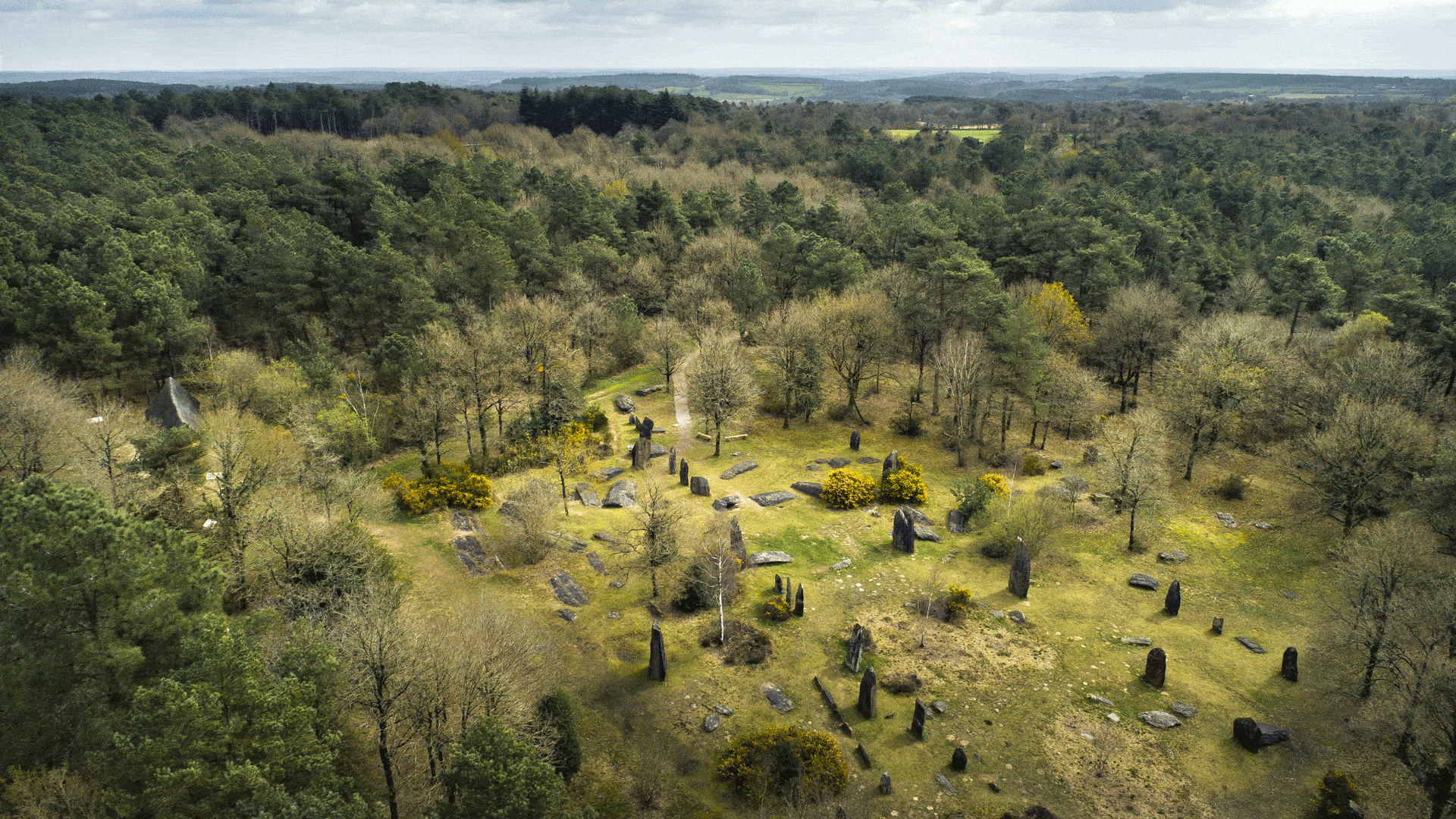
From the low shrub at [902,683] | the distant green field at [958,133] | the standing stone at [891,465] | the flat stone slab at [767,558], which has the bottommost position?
the low shrub at [902,683]

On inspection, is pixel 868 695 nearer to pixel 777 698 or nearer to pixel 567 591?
pixel 777 698

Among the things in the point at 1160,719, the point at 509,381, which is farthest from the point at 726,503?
the point at 1160,719

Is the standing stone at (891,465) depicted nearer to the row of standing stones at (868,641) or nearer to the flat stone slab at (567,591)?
the row of standing stones at (868,641)

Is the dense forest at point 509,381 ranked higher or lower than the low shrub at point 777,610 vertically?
higher

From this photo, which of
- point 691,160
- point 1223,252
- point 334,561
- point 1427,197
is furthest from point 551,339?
point 1427,197

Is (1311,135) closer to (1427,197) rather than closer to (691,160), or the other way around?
(1427,197)

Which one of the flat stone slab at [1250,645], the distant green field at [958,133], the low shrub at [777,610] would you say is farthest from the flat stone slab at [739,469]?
the distant green field at [958,133]

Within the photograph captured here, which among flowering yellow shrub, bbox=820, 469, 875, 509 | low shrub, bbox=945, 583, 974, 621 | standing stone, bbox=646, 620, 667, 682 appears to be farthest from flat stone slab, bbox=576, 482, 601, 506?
low shrub, bbox=945, 583, 974, 621
